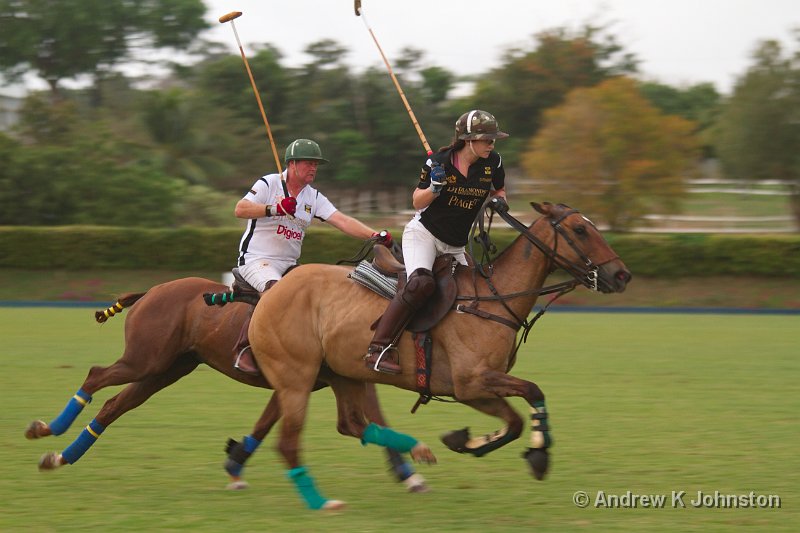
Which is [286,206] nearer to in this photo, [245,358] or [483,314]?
[245,358]

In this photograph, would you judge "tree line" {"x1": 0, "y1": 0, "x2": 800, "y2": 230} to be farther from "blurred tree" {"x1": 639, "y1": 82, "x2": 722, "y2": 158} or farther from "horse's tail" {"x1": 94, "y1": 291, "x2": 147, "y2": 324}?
"horse's tail" {"x1": 94, "y1": 291, "x2": 147, "y2": 324}

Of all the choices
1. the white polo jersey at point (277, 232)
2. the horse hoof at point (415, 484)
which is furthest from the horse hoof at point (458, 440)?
the white polo jersey at point (277, 232)

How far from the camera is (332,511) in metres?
6.44

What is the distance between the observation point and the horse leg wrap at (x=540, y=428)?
246 inches

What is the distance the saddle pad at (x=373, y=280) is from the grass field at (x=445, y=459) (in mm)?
1346

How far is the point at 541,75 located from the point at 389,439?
42606mm

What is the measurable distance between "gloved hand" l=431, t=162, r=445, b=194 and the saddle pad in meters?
0.72

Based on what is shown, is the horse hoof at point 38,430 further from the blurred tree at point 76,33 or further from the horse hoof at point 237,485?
the blurred tree at point 76,33

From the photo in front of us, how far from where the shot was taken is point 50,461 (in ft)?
24.5

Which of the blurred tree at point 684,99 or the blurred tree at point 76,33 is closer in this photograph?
the blurred tree at point 76,33

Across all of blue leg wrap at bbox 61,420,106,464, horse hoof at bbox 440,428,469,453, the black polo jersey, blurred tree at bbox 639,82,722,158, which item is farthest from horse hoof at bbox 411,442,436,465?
blurred tree at bbox 639,82,722,158

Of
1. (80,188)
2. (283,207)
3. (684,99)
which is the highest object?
(283,207)

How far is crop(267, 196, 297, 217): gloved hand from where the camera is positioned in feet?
23.9

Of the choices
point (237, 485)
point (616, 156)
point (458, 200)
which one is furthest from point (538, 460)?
point (616, 156)
